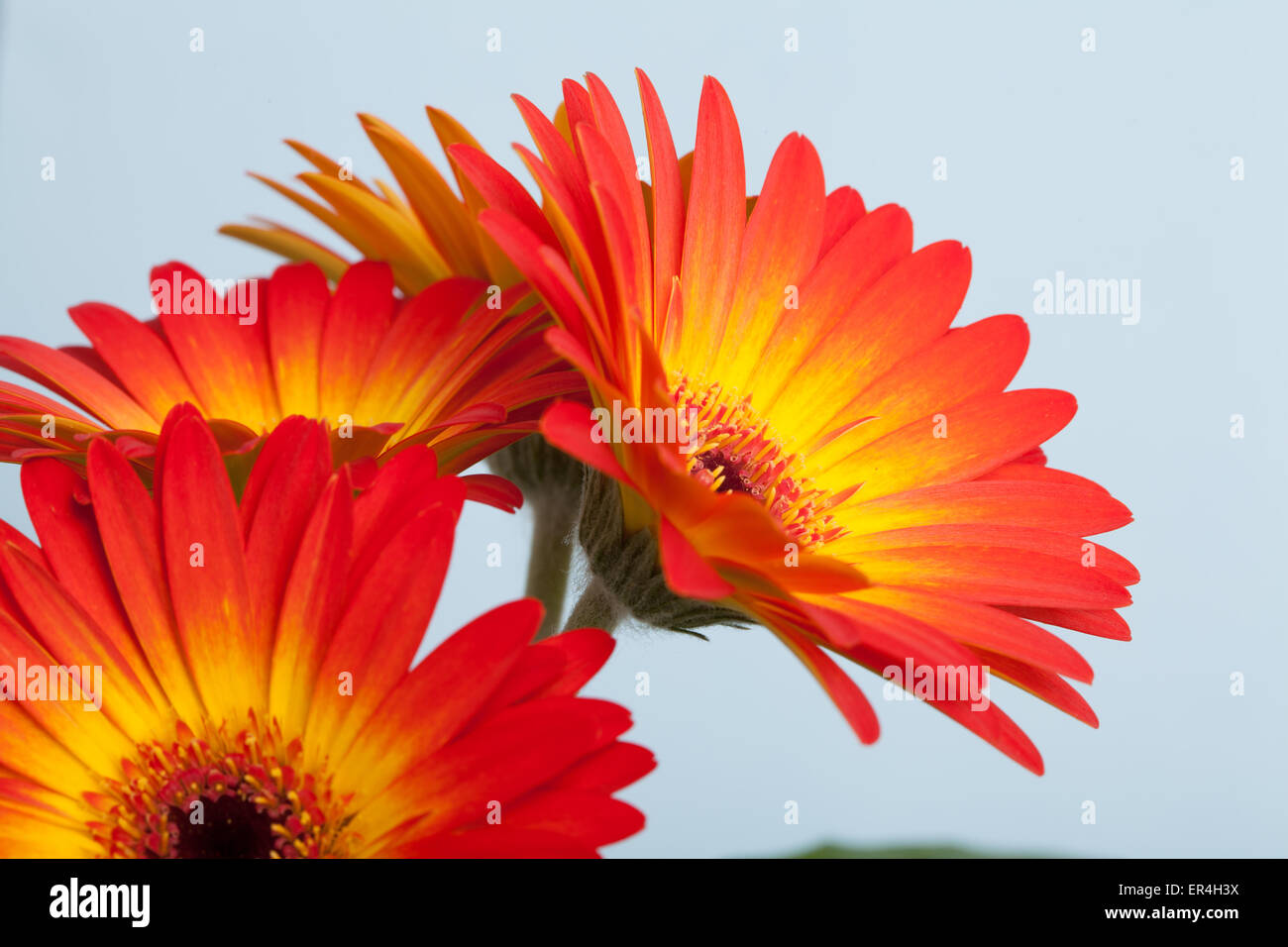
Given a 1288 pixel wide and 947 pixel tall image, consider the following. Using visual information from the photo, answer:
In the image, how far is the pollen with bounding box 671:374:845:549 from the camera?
1.39 ft

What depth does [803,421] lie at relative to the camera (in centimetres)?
43

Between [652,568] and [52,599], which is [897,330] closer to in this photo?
[652,568]

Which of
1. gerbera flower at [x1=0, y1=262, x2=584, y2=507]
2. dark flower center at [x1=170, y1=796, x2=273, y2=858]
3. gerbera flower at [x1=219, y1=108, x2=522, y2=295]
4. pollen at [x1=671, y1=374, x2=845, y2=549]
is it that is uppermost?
gerbera flower at [x1=219, y1=108, x2=522, y2=295]

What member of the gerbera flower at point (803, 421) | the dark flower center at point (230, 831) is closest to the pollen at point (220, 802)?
the dark flower center at point (230, 831)

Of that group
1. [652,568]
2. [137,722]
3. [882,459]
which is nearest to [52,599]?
[137,722]

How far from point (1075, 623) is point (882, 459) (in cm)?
9

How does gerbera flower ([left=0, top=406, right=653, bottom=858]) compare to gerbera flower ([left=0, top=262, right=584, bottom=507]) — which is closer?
gerbera flower ([left=0, top=406, right=653, bottom=858])

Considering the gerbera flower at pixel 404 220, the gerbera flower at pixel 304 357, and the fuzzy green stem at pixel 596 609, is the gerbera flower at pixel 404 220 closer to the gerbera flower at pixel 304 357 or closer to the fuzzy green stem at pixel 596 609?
the gerbera flower at pixel 304 357

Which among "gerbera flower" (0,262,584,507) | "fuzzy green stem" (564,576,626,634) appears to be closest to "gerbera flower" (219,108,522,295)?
"gerbera flower" (0,262,584,507)

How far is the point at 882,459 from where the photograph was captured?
1.37ft

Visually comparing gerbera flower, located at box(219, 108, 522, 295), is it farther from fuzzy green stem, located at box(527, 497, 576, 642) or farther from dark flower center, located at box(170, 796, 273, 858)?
dark flower center, located at box(170, 796, 273, 858)

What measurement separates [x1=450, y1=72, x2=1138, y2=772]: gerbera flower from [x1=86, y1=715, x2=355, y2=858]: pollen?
0.10 m

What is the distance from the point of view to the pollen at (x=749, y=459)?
0.42 meters
